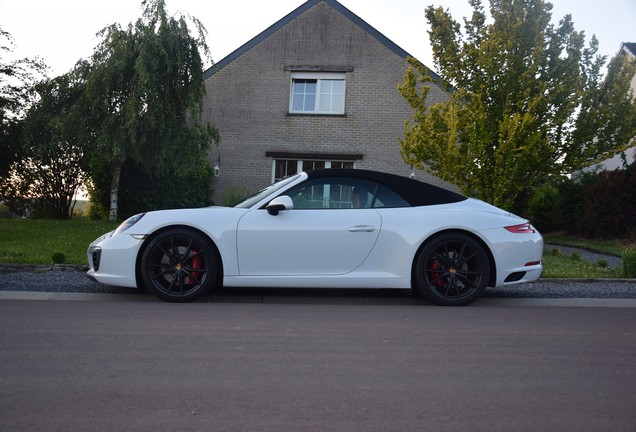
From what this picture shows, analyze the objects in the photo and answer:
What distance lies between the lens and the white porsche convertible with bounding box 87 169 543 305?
21.0ft

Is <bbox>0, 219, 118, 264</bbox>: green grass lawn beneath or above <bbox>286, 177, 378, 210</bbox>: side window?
beneath

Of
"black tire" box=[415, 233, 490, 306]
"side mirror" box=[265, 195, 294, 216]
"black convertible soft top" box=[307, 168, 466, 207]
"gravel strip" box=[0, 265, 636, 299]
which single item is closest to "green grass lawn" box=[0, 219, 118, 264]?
"gravel strip" box=[0, 265, 636, 299]

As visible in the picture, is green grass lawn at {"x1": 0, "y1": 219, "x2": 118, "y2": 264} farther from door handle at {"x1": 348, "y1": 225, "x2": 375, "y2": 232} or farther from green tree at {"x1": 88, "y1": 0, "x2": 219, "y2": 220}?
door handle at {"x1": 348, "y1": 225, "x2": 375, "y2": 232}

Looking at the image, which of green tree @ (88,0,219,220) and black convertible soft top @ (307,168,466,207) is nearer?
black convertible soft top @ (307,168,466,207)

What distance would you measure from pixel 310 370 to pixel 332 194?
3044 millimetres

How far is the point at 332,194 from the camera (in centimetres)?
670

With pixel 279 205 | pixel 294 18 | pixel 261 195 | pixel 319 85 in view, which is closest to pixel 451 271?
pixel 279 205

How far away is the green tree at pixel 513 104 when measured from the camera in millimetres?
11984

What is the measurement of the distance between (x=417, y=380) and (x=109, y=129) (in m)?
13.5

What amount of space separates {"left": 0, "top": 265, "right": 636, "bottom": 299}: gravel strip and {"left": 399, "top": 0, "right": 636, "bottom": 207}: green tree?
13.1ft

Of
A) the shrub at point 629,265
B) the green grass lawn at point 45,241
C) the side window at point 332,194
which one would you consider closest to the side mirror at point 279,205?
the side window at point 332,194

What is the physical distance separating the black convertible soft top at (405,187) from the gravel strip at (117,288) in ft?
4.21

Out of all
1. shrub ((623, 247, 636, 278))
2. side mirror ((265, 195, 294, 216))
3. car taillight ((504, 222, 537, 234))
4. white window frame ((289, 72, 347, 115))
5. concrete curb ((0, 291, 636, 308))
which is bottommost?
concrete curb ((0, 291, 636, 308))

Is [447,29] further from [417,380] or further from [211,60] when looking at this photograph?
[417,380]
